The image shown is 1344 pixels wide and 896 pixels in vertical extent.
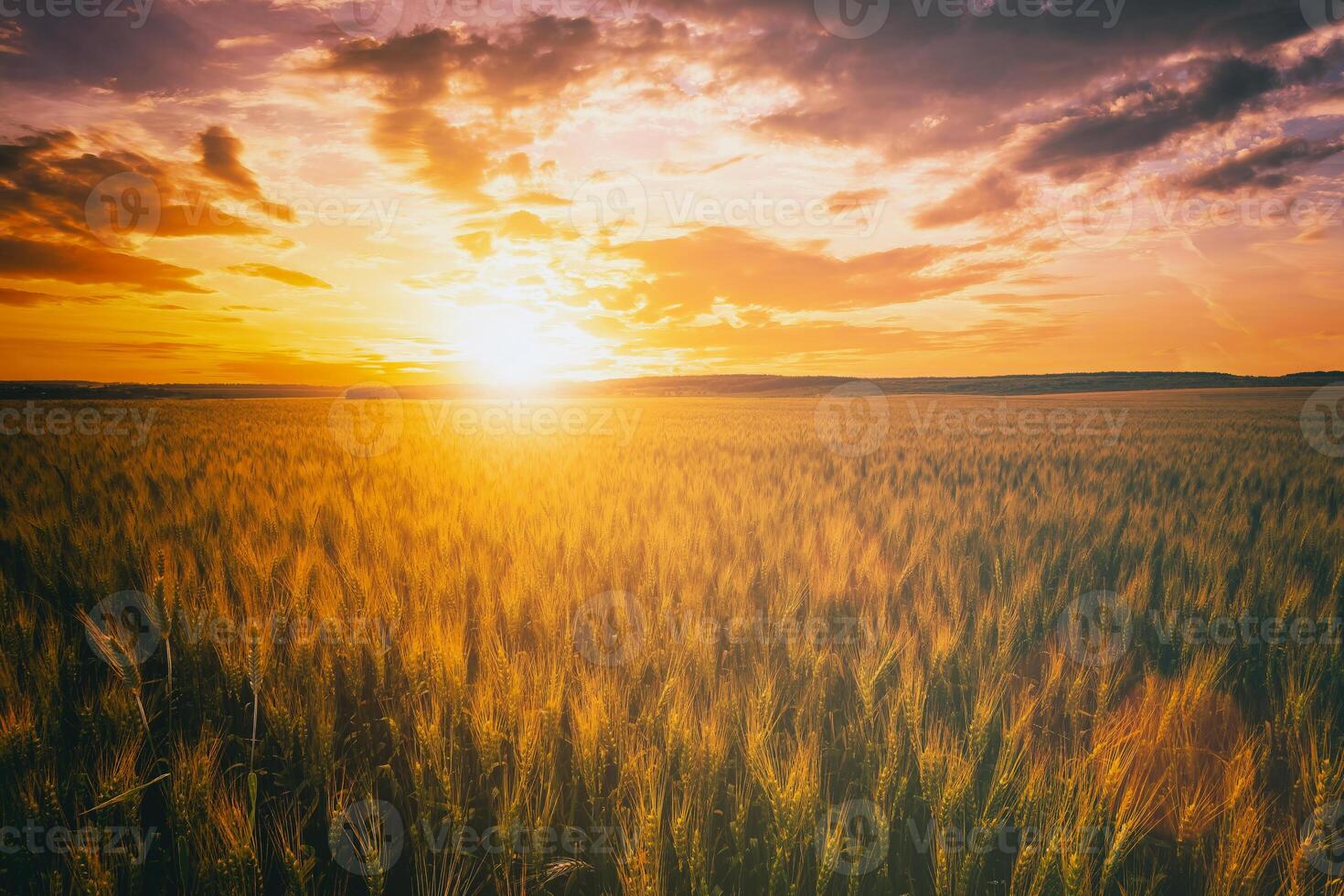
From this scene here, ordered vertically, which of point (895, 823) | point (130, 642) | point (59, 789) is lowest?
point (895, 823)

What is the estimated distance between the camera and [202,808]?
1.46m

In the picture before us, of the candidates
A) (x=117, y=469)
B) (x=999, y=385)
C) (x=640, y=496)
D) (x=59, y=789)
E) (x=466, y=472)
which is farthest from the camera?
(x=999, y=385)

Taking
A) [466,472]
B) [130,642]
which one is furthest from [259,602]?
[466,472]

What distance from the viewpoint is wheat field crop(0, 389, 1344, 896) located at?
1482mm

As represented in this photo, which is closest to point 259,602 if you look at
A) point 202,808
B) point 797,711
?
point 202,808

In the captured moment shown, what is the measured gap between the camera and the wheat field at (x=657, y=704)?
1482mm

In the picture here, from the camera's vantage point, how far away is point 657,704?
2008mm

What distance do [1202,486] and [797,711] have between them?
7993mm

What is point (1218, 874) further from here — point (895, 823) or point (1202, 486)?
point (1202, 486)

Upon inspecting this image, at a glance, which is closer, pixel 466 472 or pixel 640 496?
pixel 640 496

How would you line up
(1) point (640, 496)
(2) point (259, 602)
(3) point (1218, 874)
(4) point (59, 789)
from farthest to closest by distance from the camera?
(1) point (640, 496)
(2) point (259, 602)
(4) point (59, 789)
(3) point (1218, 874)

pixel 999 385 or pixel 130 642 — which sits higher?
pixel 999 385

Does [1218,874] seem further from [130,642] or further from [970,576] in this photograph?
[130,642]

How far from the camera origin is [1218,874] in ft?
4.64
